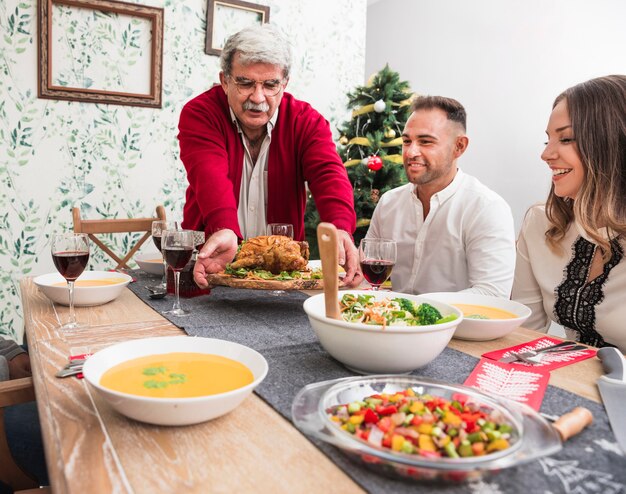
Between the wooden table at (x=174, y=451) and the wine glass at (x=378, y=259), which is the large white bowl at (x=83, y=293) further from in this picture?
the wine glass at (x=378, y=259)

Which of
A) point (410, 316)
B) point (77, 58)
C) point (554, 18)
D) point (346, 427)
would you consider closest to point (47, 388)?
point (346, 427)

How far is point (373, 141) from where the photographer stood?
4.00 meters

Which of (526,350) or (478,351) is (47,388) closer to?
(478,351)

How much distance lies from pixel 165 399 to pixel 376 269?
32.5 inches

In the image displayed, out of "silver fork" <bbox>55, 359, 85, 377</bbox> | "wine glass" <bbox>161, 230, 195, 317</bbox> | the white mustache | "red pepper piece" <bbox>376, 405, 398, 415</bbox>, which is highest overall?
the white mustache

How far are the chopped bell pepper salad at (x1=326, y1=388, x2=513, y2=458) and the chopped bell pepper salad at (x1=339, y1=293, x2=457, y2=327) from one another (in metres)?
0.24

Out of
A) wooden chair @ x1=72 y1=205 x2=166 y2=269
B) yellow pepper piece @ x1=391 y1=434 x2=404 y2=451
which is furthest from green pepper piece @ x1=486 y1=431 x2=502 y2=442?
wooden chair @ x1=72 y1=205 x2=166 y2=269

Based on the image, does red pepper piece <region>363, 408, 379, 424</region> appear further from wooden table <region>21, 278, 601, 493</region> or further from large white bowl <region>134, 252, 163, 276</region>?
large white bowl <region>134, 252, 163, 276</region>

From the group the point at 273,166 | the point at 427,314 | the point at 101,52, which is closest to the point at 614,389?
the point at 427,314

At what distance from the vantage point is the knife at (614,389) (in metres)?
0.79

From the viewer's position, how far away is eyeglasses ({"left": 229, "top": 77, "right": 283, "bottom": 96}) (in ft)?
6.67

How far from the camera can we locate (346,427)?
2.23 ft

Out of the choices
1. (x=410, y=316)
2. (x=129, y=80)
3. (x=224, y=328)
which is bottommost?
(x=224, y=328)

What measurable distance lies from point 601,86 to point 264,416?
4.75 ft
